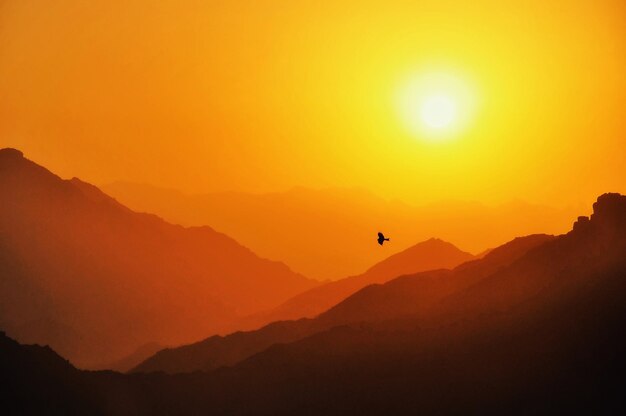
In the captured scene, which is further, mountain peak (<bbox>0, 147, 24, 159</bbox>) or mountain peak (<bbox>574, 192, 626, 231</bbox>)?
mountain peak (<bbox>0, 147, 24, 159</bbox>)

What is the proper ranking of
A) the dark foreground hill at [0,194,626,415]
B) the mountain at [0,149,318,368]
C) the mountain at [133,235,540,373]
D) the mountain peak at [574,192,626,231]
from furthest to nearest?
the mountain at [0,149,318,368] → the mountain at [133,235,540,373] → the mountain peak at [574,192,626,231] → the dark foreground hill at [0,194,626,415]

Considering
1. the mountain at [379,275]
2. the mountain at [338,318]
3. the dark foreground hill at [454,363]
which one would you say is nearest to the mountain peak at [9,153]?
the mountain at [379,275]

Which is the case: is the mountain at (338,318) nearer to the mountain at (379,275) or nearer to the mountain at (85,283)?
the mountain at (379,275)

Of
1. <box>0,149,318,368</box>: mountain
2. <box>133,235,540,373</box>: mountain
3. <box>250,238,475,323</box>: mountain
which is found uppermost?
<box>0,149,318,368</box>: mountain

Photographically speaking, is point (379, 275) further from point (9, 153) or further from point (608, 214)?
point (9, 153)

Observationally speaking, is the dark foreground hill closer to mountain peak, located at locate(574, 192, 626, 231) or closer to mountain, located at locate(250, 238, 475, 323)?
mountain peak, located at locate(574, 192, 626, 231)

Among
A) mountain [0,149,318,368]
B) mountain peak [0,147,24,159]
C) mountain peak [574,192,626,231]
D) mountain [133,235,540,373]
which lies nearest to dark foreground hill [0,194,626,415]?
mountain peak [574,192,626,231]

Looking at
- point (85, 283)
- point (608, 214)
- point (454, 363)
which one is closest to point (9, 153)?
point (85, 283)
